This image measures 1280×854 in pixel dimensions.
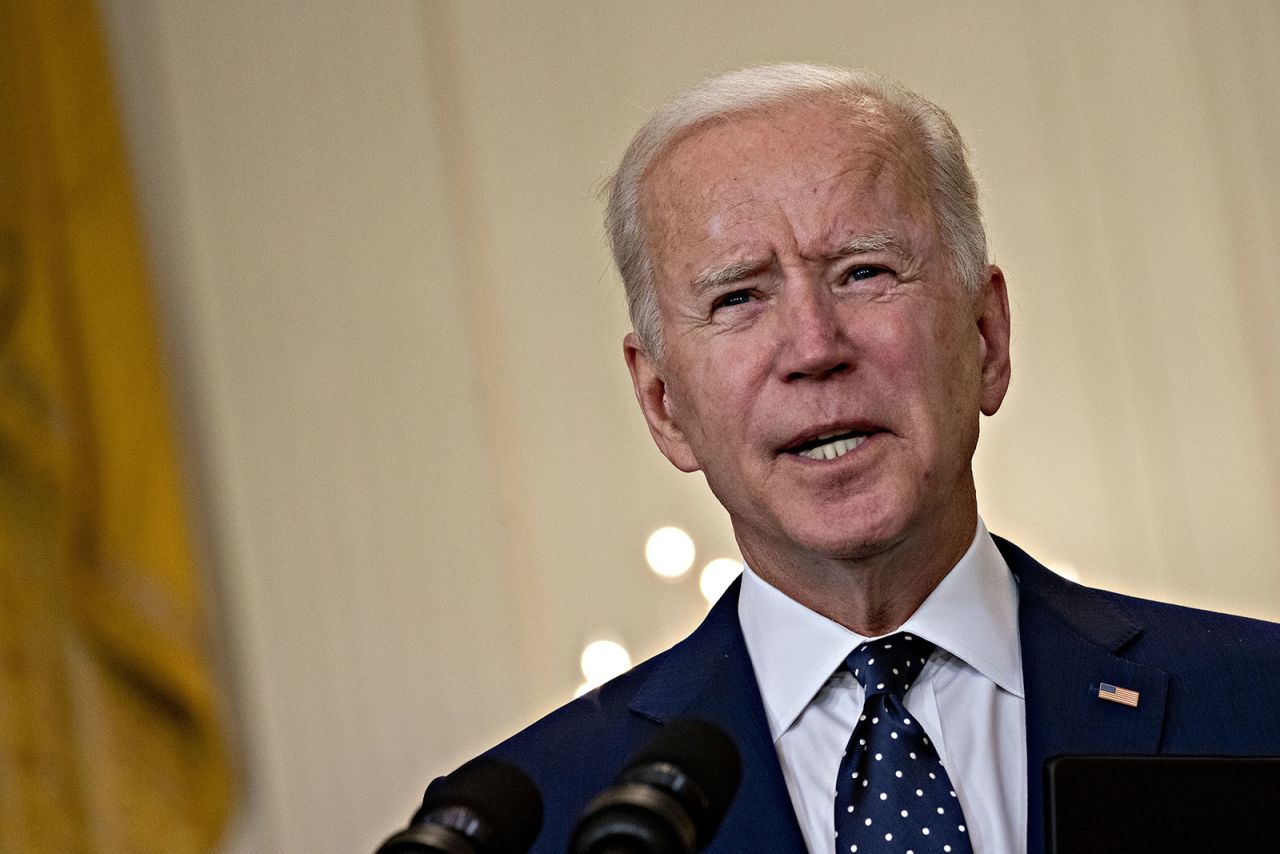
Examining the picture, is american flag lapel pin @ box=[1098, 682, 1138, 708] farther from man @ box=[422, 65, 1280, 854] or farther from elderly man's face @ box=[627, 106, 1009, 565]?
elderly man's face @ box=[627, 106, 1009, 565]

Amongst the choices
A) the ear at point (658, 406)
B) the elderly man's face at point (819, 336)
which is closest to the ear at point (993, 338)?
the elderly man's face at point (819, 336)

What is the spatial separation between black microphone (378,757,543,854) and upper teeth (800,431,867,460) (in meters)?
0.68

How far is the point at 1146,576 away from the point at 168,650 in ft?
8.09

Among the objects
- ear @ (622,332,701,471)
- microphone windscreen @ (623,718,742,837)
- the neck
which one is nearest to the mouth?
the neck

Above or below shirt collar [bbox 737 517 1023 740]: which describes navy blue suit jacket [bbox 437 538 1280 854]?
below

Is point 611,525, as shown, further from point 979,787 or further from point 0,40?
point 979,787

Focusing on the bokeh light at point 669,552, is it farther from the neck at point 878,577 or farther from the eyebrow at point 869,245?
the eyebrow at point 869,245

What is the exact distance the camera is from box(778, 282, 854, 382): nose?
178cm

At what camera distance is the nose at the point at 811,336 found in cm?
178

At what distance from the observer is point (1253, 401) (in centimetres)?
427

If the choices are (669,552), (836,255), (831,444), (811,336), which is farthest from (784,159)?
(669,552)

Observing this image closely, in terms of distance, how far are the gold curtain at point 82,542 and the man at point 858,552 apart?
6.62ft

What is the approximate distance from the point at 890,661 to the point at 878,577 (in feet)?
0.34

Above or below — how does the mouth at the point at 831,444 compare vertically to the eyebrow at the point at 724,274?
below
